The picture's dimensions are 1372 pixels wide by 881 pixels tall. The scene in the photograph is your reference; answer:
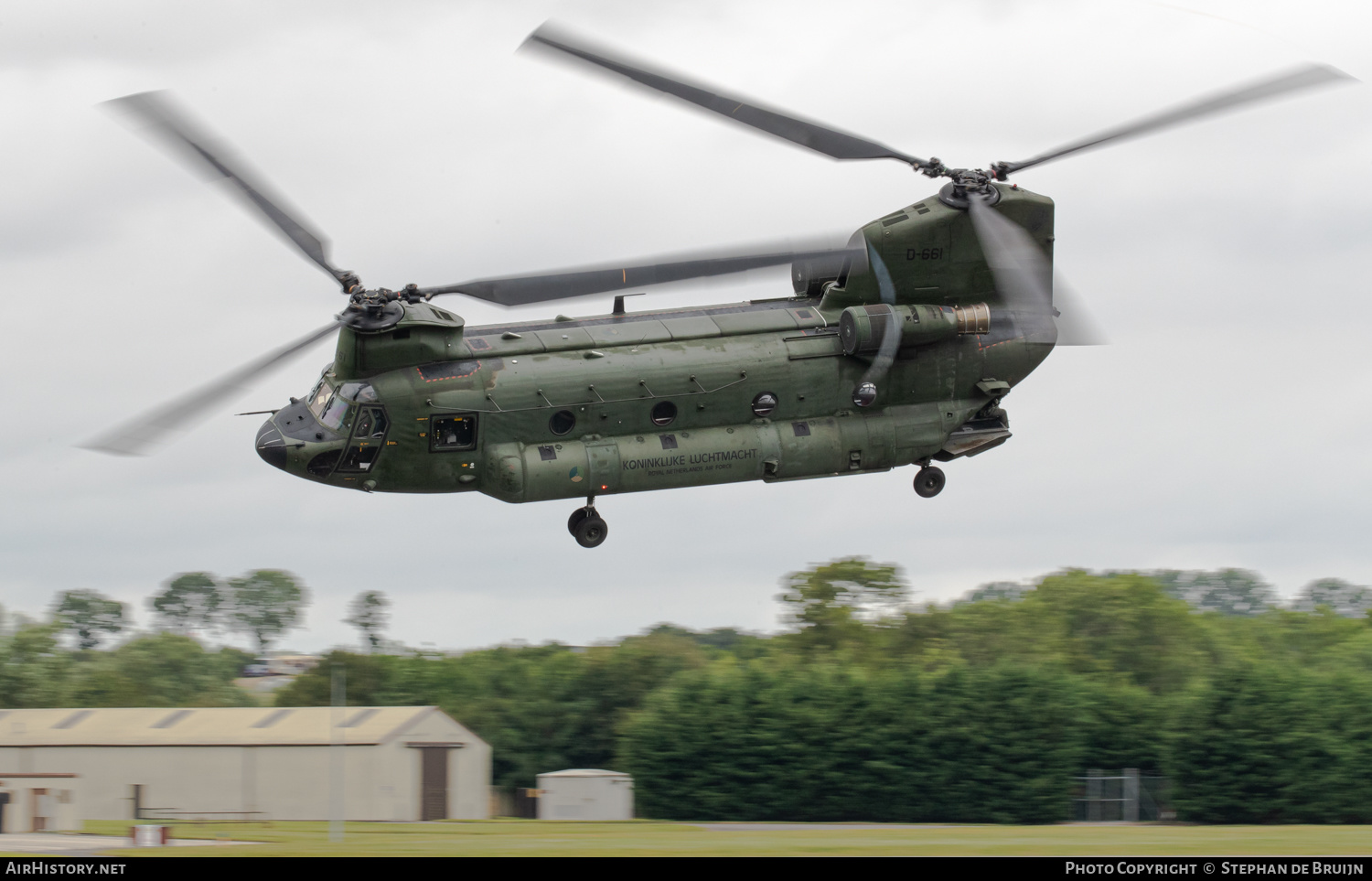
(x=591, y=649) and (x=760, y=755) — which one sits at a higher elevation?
(x=591, y=649)

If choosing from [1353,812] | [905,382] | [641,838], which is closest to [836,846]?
[641,838]

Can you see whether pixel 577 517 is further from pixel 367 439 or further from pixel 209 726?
pixel 209 726

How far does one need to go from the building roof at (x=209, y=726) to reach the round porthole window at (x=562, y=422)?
26740mm

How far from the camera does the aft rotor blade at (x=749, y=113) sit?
3169 cm

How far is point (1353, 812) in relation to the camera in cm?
6294

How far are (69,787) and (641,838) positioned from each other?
2109 centimetres

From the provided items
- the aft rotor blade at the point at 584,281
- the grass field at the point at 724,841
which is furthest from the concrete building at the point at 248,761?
the aft rotor blade at the point at 584,281

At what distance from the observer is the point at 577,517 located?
34594 mm

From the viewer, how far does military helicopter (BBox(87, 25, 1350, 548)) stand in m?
32.2

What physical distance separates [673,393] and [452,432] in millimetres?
4709

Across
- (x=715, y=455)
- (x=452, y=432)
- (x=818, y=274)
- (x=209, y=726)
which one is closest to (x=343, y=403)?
(x=452, y=432)

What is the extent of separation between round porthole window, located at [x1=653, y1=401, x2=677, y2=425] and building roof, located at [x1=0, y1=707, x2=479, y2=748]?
88.7 ft

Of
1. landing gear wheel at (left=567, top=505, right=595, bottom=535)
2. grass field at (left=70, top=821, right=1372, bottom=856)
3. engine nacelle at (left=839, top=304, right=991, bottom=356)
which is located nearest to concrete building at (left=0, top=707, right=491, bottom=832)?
grass field at (left=70, top=821, right=1372, bottom=856)

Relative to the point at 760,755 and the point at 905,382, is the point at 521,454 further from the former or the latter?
the point at 760,755
